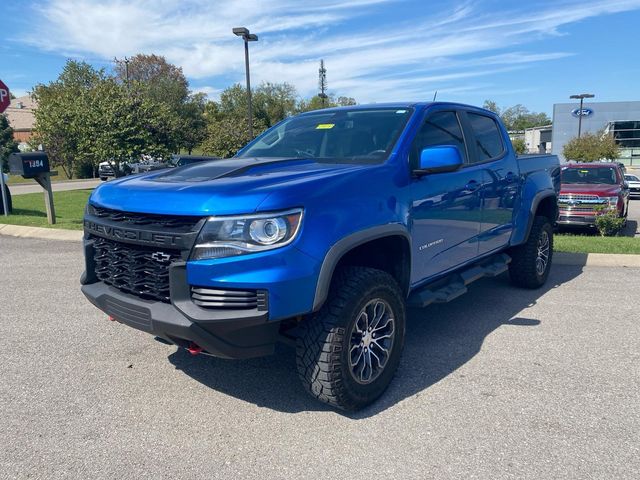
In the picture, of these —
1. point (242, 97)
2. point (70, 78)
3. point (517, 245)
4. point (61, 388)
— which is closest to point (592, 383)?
point (517, 245)

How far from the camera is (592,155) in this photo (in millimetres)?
40719

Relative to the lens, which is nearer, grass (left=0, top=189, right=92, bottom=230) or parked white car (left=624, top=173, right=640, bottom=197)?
grass (left=0, top=189, right=92, bottom=230)

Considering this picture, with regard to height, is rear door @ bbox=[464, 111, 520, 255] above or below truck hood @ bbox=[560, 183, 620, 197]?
above

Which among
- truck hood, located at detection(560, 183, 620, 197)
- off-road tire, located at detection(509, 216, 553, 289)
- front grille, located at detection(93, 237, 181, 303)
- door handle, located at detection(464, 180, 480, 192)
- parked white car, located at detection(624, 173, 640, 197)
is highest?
door handle, located at detection(464, 180, 480, 192)

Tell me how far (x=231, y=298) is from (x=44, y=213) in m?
12.6

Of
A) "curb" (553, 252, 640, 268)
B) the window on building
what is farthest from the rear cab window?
the window on building

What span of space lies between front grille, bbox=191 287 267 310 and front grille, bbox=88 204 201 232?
352mm

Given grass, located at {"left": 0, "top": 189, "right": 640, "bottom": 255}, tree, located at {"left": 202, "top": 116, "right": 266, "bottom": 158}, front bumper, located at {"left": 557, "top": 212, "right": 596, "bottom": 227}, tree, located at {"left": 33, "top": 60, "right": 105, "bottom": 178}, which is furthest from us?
tree, located at {"left": 202, "top": 116, "right": 266, "bottom": 158}

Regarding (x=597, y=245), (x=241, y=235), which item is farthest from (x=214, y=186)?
(x=597, y=245)

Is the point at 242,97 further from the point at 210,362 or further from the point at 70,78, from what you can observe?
the point at 210,362

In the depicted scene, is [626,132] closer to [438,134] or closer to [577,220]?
[577,220]

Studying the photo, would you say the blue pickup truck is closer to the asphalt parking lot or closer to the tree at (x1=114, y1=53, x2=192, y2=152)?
the asphalt parking lot

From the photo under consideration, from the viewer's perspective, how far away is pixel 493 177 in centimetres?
480

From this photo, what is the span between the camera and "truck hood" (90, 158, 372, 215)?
271cm
